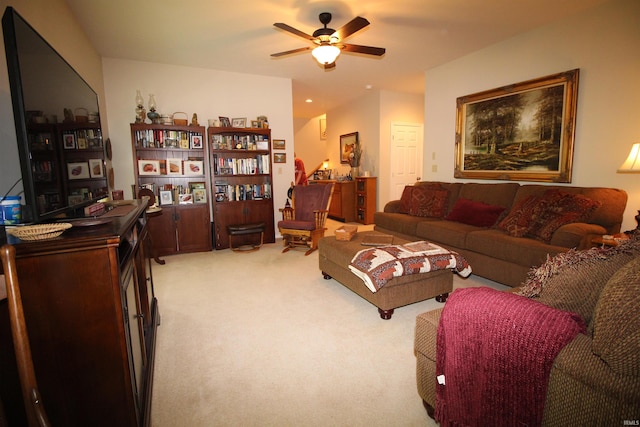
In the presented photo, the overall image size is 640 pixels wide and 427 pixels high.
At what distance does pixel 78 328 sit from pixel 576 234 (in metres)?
3.30

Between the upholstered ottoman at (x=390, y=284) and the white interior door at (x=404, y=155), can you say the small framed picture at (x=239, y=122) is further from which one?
the white interior door at (x=404, y=155)

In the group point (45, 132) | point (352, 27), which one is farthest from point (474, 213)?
point (45, 132)

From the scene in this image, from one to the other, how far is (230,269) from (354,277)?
171 centimetres

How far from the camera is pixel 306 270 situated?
11.6ft

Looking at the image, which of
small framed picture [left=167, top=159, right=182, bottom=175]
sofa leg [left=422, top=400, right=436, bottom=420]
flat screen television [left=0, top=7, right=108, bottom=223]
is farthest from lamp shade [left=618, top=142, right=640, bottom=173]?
small framed picture [left=167, top=159, right=182, bottom=175]

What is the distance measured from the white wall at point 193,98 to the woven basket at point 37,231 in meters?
3.69

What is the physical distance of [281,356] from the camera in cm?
192

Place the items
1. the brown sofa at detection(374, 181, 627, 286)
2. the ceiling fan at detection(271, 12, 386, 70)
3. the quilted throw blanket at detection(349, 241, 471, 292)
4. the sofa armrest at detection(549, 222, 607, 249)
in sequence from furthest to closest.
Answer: the ceiling fan at detection(271, 12, 386, 70), the brown sofa at detection(374, 181, 627, 286), the sofa armrest at detection(549, 222, 607, 249), the quilted throw blanket at detection(349, 241, 471, 292)

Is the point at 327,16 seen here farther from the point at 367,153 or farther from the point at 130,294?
the point at 367,153

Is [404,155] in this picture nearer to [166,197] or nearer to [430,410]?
[166,197]

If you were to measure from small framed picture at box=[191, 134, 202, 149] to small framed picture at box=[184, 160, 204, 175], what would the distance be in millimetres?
222

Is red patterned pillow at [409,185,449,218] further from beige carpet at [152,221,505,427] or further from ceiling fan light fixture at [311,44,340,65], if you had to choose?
ceiling fan light fixture at [311,44,340,65]

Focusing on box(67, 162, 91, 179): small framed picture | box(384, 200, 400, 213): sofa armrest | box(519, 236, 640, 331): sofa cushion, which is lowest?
box(384, 200, 400, 213): sofa armrest

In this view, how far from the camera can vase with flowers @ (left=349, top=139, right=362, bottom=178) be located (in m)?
6.62
